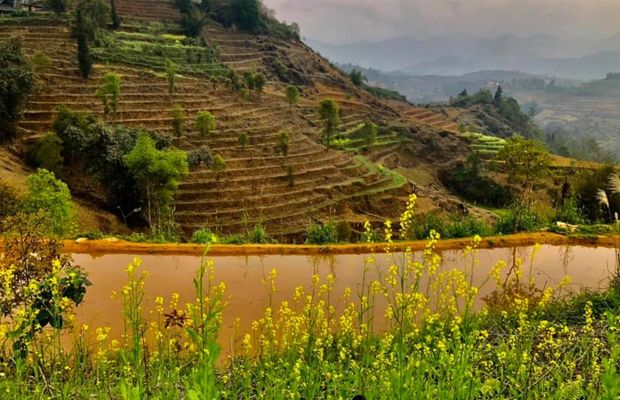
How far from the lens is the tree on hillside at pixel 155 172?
19641 millimetres

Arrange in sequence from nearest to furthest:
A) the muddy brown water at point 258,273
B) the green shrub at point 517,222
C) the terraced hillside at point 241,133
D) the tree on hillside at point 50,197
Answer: the muddy brown water at point 258,273 < the green shrub at point 517,222 < the tree on hillside at point 50,197 < the terraced hillside at point 241,133

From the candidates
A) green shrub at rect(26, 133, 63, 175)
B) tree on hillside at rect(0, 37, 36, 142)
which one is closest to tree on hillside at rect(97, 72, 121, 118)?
tree on hillside at rect(0, 37, 36, 142)

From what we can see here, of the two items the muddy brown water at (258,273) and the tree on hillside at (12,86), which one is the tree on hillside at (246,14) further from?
the muddy brown water at (258,273)

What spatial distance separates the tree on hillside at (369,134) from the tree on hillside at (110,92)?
79.2 feet

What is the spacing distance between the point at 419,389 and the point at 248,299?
3948mm

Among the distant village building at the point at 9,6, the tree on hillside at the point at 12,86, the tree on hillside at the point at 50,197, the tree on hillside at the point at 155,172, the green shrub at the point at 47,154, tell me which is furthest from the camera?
the distant village building at the point at 9,6

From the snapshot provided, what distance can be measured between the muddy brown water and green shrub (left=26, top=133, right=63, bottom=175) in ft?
54.7

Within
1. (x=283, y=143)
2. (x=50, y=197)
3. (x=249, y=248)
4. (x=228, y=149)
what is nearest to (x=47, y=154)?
(x=50, y=197)

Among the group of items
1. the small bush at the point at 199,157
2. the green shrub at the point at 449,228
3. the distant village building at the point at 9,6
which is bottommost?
the green shrub at the point at 449,228

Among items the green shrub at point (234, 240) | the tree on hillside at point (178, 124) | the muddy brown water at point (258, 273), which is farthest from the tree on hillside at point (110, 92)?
the muddy brown water at point (258, 273)

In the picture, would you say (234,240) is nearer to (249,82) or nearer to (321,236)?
(321,236)

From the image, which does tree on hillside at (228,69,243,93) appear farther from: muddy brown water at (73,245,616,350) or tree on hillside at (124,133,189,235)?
muddy brown water at (73,245,616,350)

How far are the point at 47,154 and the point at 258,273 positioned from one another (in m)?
18.8

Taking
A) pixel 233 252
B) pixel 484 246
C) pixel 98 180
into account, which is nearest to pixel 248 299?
pixel 233 252
